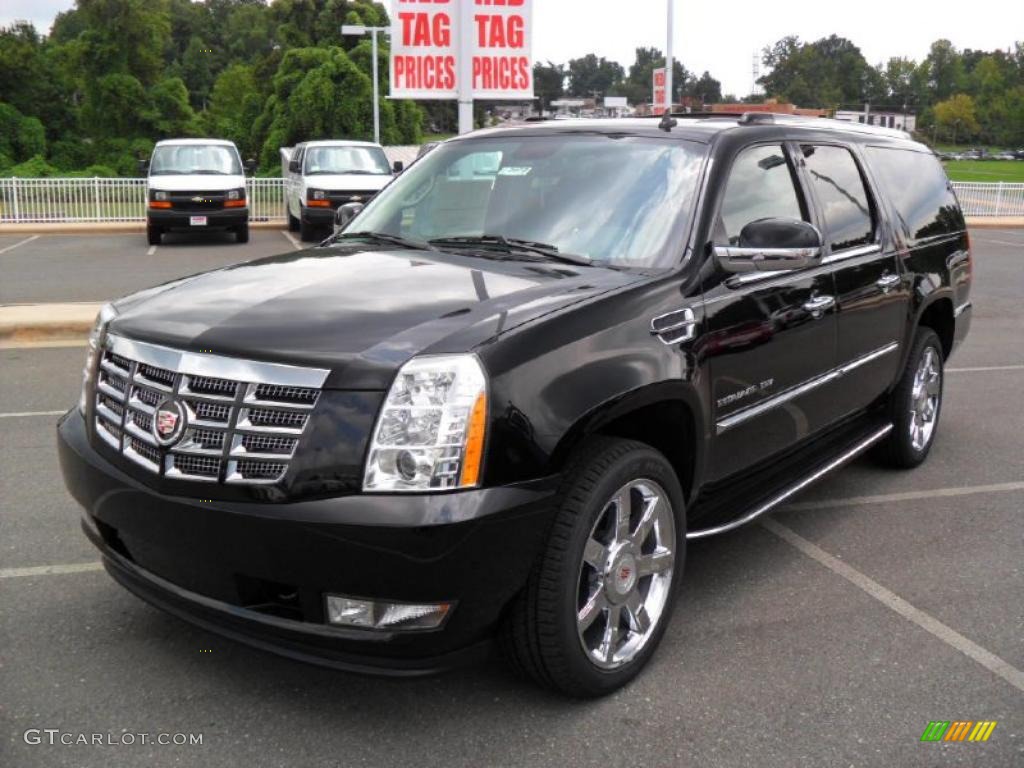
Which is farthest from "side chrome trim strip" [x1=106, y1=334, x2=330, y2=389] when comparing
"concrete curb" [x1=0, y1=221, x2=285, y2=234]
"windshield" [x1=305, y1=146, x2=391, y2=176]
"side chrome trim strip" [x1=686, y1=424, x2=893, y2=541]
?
"concrete curb" [x1=0, y1=221, x2=285, y2=234]

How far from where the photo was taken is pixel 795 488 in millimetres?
4430

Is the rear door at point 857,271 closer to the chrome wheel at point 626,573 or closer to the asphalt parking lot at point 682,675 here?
the asphalt parking lot at point 682,675

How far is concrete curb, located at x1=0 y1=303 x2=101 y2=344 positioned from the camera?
968 centimetres

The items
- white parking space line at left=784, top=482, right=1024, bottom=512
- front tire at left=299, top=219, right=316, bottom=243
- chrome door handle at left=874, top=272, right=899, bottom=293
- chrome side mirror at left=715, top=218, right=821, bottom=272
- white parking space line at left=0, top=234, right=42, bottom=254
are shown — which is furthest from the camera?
front tire at left=299, top=219, right=316, bottom=243

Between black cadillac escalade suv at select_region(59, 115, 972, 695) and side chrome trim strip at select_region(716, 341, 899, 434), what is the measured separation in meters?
0.02

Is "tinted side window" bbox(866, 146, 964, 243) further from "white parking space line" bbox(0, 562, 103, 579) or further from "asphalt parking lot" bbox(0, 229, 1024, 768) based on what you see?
"white parking space line" bbox(0, 562, 103, 579)

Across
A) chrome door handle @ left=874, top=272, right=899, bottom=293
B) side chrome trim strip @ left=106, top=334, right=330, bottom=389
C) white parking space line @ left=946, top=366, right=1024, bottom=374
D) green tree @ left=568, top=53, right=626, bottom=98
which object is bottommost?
white parking space line @ left=946, top=366, right=1024, bottom=374

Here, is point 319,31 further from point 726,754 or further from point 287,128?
point 726,754

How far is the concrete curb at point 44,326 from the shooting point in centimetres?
968

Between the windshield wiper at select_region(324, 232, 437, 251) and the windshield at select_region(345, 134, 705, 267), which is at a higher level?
the windshield at select_region(345, 134, 705, 267)

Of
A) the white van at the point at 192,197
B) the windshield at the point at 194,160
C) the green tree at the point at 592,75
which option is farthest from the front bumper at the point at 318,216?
the green tree at the point at 592,75

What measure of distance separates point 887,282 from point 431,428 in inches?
123

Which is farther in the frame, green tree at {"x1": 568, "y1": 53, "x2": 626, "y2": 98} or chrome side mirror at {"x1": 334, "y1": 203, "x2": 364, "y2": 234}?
green tree at {"x1": 568, "y1": 53, "x2": 626, "y2": 98}

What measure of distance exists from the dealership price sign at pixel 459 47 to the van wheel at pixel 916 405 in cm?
1063
